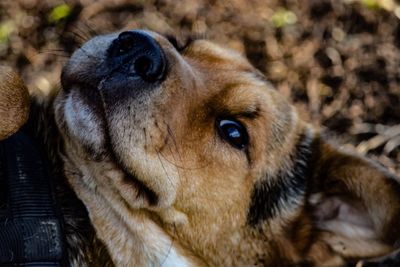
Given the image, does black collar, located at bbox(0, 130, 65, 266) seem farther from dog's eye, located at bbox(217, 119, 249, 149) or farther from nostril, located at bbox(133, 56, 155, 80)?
dog's eye, located at bbox(217, 119, 249, 149)

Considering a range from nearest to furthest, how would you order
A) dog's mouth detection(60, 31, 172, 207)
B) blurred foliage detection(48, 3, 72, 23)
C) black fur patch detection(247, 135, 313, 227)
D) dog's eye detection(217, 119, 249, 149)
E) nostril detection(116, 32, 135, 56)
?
dog's mouth detection(60, 31, 172, 207) < nostril detection(116, 32, 135, 56) < dog's eye detection(217, 119, 249, 149) < black fur patch detection(247, 135, 313, 227) < blurred foliage detection(48, 3, 72, 23)

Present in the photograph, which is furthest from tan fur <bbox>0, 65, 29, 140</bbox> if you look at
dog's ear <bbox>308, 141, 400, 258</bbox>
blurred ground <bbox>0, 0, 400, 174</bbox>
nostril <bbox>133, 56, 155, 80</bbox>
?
blurred ground <bbox>0, 0, 400, 174</bbox>

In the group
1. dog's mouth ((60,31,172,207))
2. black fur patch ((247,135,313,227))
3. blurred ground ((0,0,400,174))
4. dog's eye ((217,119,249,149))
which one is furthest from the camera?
blurred ground ((0,0,400,174))

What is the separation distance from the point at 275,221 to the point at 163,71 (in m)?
1.16

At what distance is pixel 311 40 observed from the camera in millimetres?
6574

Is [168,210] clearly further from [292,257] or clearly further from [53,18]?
[53,18]

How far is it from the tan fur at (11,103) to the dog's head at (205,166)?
0.20 m

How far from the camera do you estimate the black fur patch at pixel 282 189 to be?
4203mm

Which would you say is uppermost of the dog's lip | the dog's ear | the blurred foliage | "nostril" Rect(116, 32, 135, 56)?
"nostril" Rect(116, 32, 135, 56)

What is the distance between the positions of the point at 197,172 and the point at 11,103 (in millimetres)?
979

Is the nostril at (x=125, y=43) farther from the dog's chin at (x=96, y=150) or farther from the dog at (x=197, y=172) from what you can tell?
the dog's chin at (x=96, y=150)

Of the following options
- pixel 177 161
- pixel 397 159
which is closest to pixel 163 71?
pixel 177 161

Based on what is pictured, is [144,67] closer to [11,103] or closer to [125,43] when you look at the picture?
[125,43]

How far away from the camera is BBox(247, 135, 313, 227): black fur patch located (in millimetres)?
4203
